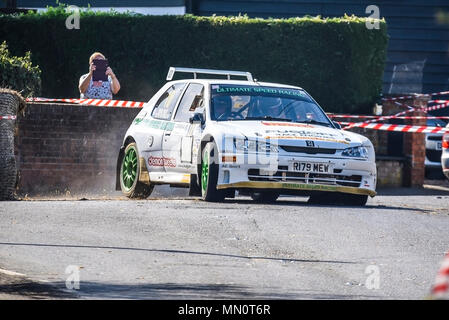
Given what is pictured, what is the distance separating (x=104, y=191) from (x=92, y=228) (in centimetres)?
685

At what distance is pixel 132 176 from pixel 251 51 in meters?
7.10

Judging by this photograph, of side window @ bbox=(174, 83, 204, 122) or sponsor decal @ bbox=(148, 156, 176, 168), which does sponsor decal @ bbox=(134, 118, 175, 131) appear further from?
sponsor decal @ bbox=(148, 156, 176, 168)

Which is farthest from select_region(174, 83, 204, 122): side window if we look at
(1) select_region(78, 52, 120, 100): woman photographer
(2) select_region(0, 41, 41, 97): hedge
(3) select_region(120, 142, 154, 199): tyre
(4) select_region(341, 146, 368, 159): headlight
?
(1) select_region(78, 52, 120, 100): woman photographer

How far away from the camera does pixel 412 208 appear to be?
579 inches

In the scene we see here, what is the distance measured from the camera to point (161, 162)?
14891mm

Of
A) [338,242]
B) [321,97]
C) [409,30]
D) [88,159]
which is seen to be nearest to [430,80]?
[409,30]

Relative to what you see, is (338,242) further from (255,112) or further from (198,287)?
(255,112)

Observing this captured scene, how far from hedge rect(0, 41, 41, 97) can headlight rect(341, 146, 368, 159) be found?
6.93 m

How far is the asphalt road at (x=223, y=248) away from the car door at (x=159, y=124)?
0.84 m

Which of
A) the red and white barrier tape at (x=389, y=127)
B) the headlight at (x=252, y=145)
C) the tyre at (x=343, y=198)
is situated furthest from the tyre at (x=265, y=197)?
the red and white barrier tape at (x=389, y=127)

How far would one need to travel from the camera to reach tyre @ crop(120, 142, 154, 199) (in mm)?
15455

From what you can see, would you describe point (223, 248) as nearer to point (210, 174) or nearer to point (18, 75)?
point (210, 174)

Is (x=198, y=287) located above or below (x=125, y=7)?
below

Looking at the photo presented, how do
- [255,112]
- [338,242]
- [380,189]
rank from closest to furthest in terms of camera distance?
[338,242] → [255,112] → [380,189]
